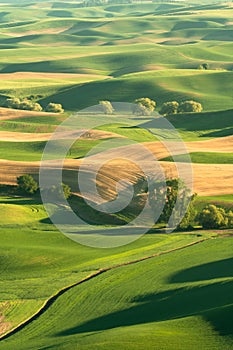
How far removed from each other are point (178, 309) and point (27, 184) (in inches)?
1230

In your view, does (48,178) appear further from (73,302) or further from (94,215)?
(73,302)

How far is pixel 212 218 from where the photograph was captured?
201ft

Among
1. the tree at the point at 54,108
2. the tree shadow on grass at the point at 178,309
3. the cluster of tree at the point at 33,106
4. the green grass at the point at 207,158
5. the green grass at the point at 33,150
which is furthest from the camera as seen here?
the cluster of tree at the point at 33,106

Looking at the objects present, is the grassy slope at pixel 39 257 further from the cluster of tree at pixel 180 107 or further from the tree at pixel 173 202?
the cluster of tree at pixel 180 107

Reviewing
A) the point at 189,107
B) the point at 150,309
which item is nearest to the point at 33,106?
the point at 189,107

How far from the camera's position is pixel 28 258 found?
175ft

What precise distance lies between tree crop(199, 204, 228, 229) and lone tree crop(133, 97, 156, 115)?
59.9 metres

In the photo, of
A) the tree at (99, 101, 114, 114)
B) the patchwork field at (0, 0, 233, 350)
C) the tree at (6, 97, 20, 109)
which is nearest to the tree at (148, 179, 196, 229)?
the patchwork field at (0, 0, 233, 350)

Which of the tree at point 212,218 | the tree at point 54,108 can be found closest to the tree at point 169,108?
the tree at point 54,108

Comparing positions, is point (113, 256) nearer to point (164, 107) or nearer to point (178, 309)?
point (178, 309)

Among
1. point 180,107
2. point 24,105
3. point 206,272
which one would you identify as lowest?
point 24,105

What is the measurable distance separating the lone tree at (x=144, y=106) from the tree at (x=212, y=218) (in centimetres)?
5993

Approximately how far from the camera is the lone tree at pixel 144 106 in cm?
12125

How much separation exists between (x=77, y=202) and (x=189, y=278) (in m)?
20.8
